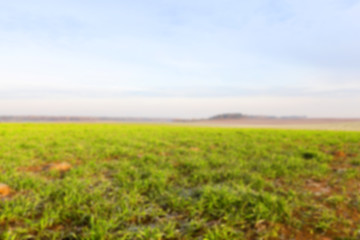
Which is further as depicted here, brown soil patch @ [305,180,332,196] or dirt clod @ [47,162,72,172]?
dirt clod @ [47,162,72,172]

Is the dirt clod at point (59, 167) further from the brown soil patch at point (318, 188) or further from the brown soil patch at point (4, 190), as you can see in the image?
the brown soil patch at point (318, 188)

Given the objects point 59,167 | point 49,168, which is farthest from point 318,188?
point 49,168

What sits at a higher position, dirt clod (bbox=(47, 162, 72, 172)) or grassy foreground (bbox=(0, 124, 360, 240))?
dirt clod (bbox=(47, 162, 72, 172))

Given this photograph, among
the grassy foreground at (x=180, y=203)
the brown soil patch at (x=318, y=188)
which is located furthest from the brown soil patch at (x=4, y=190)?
the brown soil patch at (x=318, y=188)

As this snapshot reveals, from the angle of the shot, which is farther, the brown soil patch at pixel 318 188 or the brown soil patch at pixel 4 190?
the brown soil patch at pixel 318 188

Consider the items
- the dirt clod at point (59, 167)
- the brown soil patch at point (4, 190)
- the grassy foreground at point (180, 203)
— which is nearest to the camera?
the grassy foreground at point (180, 203)

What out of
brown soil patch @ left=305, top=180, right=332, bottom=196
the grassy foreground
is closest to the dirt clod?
the grassy foreground

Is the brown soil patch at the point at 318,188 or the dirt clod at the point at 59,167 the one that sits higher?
the dirt clod at the point at 59,167

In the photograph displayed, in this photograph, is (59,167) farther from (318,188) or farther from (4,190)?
(318,188)

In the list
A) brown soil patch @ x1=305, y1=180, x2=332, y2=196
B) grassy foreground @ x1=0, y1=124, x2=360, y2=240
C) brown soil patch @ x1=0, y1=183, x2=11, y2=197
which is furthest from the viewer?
brown soil patch @ x1=305, y1=180, x2=332, y2=196

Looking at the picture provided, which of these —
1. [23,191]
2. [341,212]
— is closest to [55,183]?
[23,191]

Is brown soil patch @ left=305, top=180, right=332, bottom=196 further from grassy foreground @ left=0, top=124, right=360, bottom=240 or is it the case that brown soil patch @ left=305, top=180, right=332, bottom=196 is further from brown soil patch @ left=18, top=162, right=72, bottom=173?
brown soil patch @ left=18, top=162, right=72, bottom=173

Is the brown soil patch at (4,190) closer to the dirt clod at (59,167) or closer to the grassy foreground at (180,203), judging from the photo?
the grassy foreground at (180,203)

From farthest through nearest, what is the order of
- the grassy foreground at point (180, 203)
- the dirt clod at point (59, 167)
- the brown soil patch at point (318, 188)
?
1. the dirt clod at point (59, 167)
2. the brown soil patch at point (318, 188)
3. the grassy foreground at point (180, 203)
